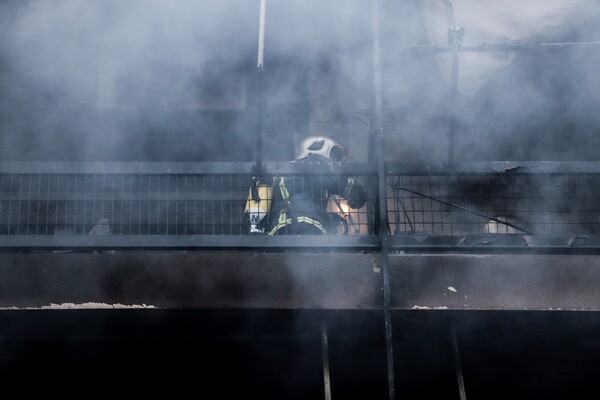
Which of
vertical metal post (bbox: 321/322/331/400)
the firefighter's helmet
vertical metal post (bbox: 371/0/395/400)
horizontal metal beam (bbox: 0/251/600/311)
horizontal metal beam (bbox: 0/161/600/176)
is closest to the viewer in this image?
vertical metal post (bbox: 371/0/395/400)

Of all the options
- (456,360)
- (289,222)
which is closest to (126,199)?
(289,222)

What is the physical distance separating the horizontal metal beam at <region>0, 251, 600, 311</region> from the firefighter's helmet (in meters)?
1.12

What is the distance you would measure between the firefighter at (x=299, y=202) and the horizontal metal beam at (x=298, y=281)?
0.23 metres

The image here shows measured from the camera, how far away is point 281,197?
3.76 m

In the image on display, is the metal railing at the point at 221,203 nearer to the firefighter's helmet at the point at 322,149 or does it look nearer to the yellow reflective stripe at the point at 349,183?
the yellow reflective stripe at the point at 349,183

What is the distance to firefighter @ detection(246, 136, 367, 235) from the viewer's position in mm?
3674

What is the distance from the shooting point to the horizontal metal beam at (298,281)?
11.5 feet

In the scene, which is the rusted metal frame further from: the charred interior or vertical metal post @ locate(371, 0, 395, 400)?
vertical metal post @ locate(371, 0, 395, 400)

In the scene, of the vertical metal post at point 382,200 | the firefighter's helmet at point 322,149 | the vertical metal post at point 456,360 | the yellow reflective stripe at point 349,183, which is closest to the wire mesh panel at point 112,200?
the yellow reflective stripe at point 349,183

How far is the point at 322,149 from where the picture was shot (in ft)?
15.0

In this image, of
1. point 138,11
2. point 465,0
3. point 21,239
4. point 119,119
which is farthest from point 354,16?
point 21,239

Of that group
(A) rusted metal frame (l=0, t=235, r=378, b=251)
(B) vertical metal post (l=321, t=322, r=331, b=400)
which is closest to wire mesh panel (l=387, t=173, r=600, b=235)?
(A) rusted metal frame (l=0, t=235, r=378, b=251)

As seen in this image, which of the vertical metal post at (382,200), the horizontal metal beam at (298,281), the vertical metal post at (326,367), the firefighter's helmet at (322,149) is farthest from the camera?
the firefighter's helmet at (322,149)

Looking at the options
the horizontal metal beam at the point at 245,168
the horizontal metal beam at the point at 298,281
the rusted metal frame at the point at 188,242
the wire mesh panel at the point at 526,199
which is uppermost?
the horizontal metal beam at the point at 245,168
